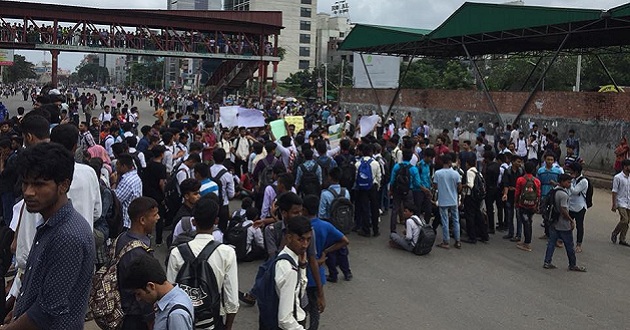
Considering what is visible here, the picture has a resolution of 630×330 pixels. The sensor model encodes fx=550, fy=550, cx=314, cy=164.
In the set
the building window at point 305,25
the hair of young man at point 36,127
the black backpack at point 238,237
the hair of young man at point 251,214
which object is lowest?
the black backpack at point 238,237

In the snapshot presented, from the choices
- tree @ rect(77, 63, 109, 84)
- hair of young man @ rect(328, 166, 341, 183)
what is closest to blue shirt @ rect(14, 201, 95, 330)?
hair of young man @ rect(328, 166, 341, 183)

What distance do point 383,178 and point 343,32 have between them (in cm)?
9654

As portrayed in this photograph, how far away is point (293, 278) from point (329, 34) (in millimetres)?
99498

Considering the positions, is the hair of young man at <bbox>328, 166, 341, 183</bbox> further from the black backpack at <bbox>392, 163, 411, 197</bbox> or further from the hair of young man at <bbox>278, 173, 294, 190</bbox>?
the black backpack at <bbox>392, 163, 411, 197</bbox>

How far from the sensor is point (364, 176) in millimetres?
9219

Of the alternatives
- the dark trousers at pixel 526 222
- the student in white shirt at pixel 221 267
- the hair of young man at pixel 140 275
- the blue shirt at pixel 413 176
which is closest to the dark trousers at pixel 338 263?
the blue shirt at pixel 413 176

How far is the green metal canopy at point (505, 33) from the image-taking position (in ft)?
55.7

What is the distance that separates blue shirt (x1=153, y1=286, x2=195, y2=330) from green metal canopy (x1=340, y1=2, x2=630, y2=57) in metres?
16.0

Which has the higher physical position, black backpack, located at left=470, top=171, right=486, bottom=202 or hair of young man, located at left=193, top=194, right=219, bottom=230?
hair of young man, located at left=193, top=194, right=219, bottom=230

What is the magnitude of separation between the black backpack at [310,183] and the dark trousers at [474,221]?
9.31 feet

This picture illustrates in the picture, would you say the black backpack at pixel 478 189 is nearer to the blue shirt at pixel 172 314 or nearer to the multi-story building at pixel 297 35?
the blue shirt at pixel 172 314

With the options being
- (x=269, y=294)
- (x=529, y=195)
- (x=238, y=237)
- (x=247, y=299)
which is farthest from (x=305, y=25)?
(x=269, y=294)

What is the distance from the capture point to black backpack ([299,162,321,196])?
8203mm

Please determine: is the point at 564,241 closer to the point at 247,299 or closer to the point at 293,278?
the point at 247,299
